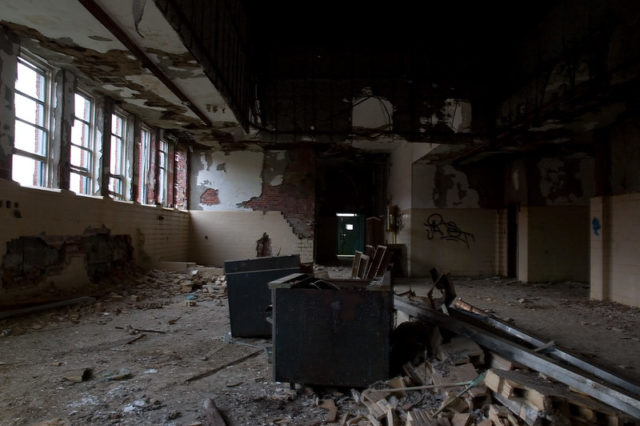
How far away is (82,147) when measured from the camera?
26.0ft

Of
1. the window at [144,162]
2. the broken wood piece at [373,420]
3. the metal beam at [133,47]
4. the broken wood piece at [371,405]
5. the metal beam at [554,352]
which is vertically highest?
the metal beam at [133,47]

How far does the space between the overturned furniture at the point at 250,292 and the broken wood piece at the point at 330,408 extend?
1855 millimetres

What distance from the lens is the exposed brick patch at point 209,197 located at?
13609 mm

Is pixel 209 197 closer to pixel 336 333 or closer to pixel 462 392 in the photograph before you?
pixel 336 333

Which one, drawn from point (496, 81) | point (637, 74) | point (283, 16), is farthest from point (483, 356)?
point (283, 16)

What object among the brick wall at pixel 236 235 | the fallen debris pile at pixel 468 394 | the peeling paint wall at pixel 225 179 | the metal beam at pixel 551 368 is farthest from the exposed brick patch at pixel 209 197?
the fallen debris pile at pixel 468 394

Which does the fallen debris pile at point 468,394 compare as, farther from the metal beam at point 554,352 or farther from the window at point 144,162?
the window at point 144,162

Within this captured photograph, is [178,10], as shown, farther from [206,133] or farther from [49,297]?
[206,133]

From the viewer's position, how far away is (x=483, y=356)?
3508mm

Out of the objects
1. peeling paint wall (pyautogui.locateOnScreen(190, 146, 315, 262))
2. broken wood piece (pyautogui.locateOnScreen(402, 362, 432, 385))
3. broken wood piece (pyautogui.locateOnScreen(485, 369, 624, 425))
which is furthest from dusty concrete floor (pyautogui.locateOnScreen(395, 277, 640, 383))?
peeling paint wall (pyautogui.locateOnScreen(190, 146, 315, 262))

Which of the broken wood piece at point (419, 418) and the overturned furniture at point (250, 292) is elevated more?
the overturned furniture at point (250, 292)

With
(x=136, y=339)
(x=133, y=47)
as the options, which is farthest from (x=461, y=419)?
(x=133, y=47)

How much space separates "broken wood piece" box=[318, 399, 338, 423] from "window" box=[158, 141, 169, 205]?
9626mm

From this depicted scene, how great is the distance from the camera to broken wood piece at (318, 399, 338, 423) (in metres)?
2.96
